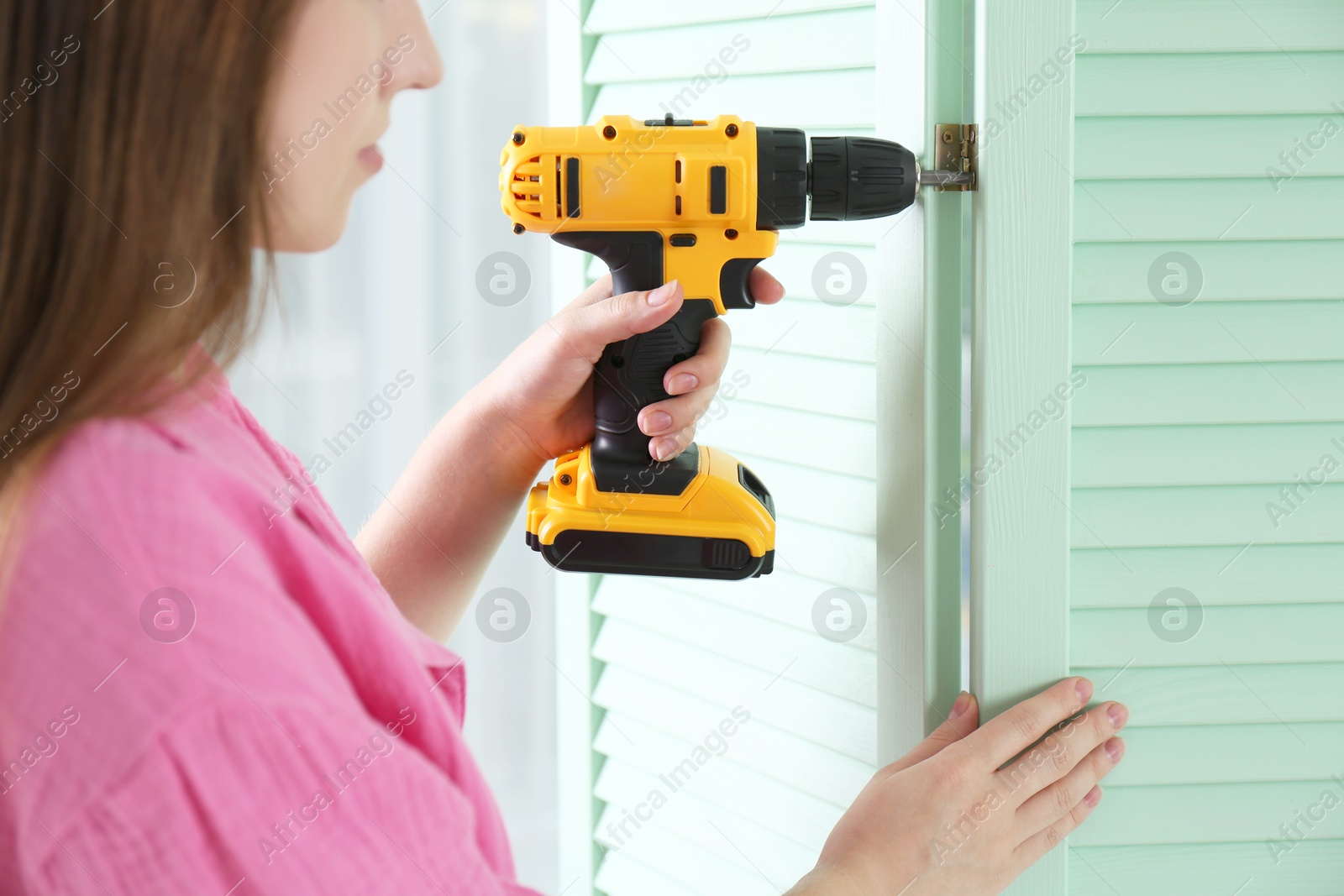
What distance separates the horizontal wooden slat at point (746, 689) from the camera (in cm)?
85

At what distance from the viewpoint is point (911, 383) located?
77cm

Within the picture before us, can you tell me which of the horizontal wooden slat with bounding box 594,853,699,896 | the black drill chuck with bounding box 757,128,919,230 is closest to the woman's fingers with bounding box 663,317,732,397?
the black drill chuck with bounding box 757,128,919,230

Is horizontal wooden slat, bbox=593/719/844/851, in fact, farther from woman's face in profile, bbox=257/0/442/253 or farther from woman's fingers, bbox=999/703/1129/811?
woman's face in profile, bbox=257/0/442/253

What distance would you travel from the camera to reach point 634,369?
2.51 feet

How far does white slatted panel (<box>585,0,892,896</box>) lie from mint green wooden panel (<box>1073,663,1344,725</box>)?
7.8 inches

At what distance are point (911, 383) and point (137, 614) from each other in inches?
22.6

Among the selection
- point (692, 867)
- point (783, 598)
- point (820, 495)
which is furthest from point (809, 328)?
point (692, 867)

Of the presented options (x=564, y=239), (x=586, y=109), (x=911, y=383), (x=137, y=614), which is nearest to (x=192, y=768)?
(x=137, y=614)

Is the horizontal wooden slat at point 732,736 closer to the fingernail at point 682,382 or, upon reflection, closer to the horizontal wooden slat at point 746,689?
the horizontal wooden slat at point 746,689

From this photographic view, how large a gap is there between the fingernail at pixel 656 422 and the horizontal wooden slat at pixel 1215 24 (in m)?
0.41

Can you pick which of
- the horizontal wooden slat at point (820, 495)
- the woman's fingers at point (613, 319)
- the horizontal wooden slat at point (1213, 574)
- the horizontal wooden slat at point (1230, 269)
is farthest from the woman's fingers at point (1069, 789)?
the woman's fingers at point (613, 319)

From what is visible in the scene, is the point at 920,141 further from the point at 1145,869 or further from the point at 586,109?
the point at 1145,869

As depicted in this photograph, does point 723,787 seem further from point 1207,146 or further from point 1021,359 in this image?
point 1207,146

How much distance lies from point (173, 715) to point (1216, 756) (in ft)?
2.43
